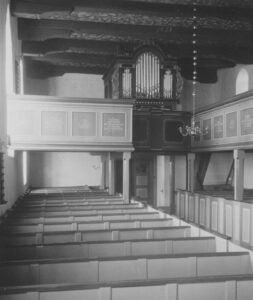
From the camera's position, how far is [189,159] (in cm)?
1584

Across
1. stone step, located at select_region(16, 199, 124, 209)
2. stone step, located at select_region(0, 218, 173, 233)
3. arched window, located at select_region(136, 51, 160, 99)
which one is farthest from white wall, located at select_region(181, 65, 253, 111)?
stone step, located at select_region(0, 218, 173, 233)

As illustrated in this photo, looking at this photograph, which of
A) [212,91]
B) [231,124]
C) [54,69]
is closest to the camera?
[231,124]

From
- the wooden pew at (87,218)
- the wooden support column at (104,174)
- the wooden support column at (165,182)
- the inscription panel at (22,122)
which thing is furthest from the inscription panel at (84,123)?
the wooden support column at (104,174)

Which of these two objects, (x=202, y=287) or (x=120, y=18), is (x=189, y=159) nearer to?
(x=120, y=18)

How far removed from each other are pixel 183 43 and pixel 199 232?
11318 mm

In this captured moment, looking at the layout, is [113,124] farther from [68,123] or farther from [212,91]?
[212,91]

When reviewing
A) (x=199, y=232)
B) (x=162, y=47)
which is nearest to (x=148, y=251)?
(x=199, y=232)

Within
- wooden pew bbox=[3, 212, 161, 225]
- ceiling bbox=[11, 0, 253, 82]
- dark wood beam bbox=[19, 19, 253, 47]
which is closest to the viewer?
wooden pew bbox=[3, 212, 161, 225]

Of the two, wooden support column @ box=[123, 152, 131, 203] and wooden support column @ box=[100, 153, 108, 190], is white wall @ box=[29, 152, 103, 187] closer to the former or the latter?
wooden support column @ box=[100, 153, 108, 190]

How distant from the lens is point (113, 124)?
12.6 meters

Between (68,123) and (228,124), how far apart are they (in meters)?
5.17

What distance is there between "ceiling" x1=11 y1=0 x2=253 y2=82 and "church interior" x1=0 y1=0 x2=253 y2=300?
5cm

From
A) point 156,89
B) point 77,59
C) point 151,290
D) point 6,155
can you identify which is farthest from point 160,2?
point 151,290

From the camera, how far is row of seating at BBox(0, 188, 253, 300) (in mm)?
4836
